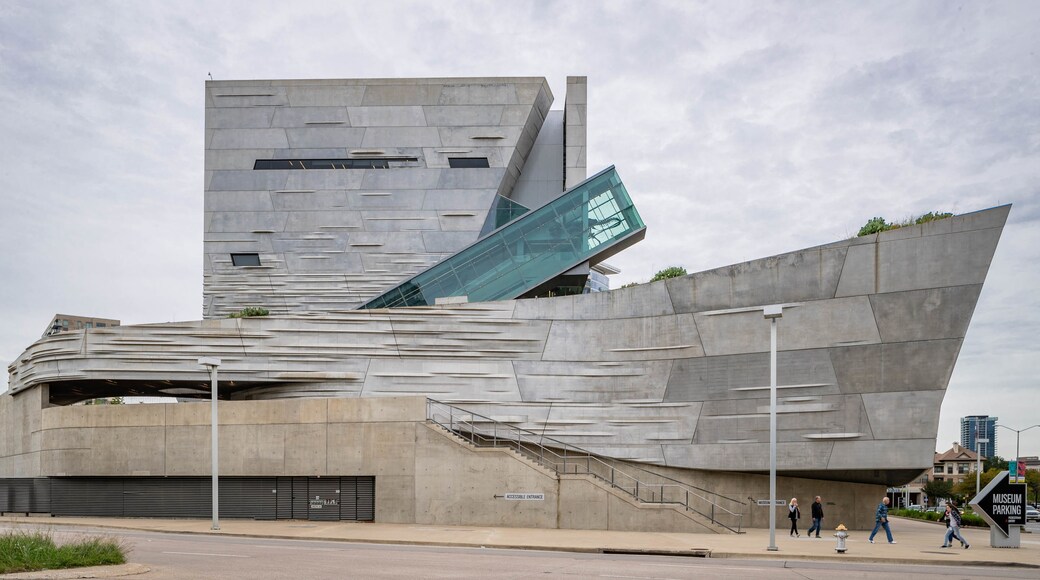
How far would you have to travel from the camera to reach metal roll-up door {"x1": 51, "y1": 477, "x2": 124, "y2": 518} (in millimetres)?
31328

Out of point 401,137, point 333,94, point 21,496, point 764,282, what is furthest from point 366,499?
point 333,94

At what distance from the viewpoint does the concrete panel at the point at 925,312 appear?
1056 inches

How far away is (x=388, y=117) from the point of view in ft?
144

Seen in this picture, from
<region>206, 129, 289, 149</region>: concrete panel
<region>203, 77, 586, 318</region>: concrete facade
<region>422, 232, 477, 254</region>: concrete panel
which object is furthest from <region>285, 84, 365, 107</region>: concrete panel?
<region>422, 232, 477, 254</region>: concrete panel

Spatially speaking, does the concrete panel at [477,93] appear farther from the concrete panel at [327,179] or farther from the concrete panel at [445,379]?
the concrete panel at [445,379]

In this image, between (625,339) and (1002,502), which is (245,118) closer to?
(625,339)

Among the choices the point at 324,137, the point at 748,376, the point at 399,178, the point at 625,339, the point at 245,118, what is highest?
the point at 245,118

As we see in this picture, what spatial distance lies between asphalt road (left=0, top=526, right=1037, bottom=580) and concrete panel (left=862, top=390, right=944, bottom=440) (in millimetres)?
10310

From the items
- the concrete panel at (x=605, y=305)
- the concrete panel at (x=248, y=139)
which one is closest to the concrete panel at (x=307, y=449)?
the concrete panel at (x=605, y=305)

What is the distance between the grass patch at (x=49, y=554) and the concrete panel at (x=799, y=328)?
21.1 metres

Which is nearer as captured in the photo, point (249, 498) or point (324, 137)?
point (249, 498)

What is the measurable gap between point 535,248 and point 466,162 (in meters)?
8.99

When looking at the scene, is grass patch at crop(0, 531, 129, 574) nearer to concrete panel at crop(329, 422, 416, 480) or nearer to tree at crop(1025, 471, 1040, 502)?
concrete panel at crop(329, 422, 416, 480)

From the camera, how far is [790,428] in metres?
28.8
